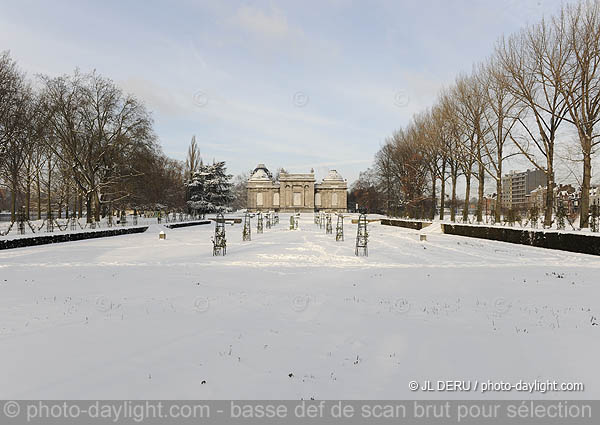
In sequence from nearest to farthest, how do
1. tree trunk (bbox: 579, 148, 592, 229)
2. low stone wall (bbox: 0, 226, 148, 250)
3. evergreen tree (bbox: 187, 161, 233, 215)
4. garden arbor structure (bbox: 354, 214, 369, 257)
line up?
garden arbor structure (bbox: 354, 214, 369, 257) < low stone wall (bbox: 0, 226, 148, 250) < tree trunk (bbox: 579, 148, 592, 229) < evergreen tree (bbox: 187, 161, 233, 215)

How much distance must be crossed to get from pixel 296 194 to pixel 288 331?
82.4 m

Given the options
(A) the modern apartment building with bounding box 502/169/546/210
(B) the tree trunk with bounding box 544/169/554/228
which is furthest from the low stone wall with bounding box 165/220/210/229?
(A) the modern apartment building with bounding box 502/169/546/210

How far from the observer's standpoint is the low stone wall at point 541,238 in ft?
46.7

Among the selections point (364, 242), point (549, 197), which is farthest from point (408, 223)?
point (364, 242)

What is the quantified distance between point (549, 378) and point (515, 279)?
608 cm

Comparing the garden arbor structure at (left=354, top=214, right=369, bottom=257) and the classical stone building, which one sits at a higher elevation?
the classical stone building

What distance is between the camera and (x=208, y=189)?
48.8 metres

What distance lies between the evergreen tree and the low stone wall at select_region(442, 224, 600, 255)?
33846 mm

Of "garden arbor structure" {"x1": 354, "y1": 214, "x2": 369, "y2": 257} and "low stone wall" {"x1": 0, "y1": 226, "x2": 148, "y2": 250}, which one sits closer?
"garden arbor structure" {"x1": 354, "y1": 214, "x2": 369, "y2": 257}

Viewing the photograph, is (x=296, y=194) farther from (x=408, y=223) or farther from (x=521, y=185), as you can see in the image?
(x=521, y=185)

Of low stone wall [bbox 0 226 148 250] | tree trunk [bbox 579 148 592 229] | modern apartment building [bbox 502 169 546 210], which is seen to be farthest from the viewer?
modern apartment building [bbox 502 169 546 210]

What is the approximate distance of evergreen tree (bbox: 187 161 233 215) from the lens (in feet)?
158

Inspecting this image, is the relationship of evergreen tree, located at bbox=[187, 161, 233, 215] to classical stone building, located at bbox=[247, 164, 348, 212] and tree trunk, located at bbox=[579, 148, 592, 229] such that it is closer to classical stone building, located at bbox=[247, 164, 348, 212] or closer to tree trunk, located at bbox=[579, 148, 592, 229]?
classical stone building, located at bbox=[247, 164, 348, 212]
